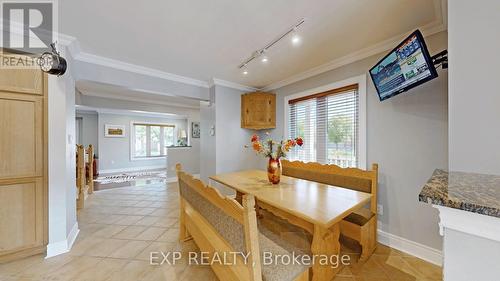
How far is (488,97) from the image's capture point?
940 millimetres

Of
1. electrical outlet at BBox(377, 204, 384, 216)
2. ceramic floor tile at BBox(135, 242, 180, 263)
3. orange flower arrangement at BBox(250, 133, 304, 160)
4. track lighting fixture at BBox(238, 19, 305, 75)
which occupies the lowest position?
ceramic floor tile at BBox(135, 242, 180, 263)

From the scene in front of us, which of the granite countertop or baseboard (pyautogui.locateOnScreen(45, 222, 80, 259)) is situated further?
baseboard (pyautogui.locateOnScreen(45, 222, 80, 259))

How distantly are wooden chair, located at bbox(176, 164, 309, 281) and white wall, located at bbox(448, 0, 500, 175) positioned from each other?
44.7 inches

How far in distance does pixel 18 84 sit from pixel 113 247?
1.99 metres

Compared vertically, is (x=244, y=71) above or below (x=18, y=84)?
above

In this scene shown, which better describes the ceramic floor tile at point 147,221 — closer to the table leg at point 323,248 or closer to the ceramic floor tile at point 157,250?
the ceramic floor tile at point 157,250

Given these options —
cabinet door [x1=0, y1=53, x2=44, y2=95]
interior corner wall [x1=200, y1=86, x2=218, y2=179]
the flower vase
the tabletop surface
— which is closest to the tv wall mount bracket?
the tabletop surface

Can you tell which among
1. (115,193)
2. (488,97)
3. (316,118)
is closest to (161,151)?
(115,193)

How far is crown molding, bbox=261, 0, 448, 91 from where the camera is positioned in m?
1.67

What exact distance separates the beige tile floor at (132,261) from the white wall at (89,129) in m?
5.32

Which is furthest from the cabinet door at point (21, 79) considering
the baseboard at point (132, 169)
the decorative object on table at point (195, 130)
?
the baseboard at point (132, 169)

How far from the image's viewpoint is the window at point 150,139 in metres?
7.82

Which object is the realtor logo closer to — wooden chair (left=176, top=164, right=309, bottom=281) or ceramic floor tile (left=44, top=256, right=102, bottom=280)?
wooden chair (left=176, top=164, right=309, bottom=281)

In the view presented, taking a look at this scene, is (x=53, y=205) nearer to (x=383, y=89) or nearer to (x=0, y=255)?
(x=0, y=255)
